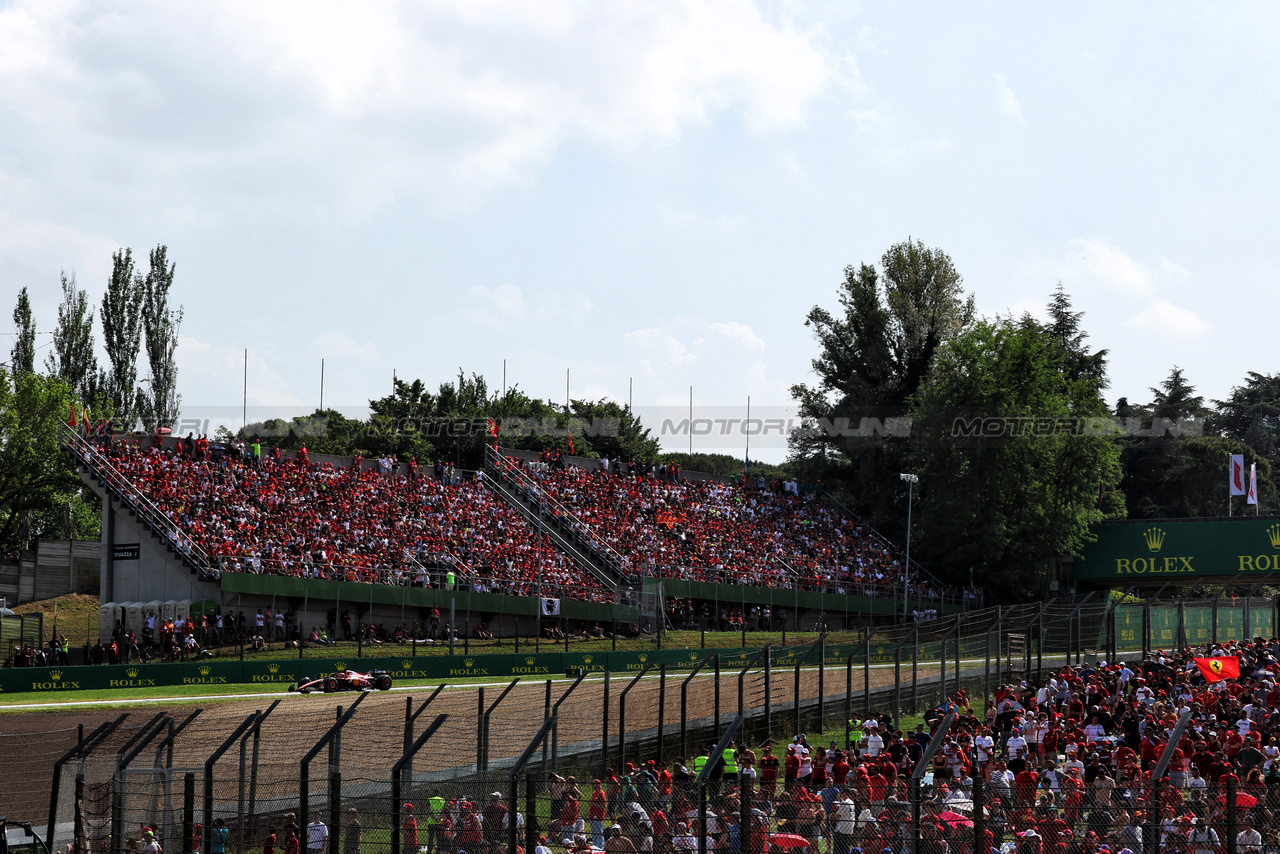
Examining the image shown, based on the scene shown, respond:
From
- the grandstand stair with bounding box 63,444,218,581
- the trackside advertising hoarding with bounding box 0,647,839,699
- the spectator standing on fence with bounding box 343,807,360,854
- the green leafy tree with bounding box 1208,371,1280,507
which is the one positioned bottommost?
the trackside advertising hoarding with bounding box 0,647,839,699

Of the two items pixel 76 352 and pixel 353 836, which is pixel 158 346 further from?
pixel 353 836

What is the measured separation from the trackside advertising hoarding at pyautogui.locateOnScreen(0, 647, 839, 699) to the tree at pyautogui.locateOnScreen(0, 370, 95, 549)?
1098 inches

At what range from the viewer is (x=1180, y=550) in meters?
60.7

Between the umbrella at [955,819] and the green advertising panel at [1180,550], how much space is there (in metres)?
52.7

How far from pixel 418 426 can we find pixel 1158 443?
4990 centimetres

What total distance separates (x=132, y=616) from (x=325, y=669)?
7.97 m

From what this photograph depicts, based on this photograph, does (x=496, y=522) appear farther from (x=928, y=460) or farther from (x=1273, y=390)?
(x=1273, y=390)

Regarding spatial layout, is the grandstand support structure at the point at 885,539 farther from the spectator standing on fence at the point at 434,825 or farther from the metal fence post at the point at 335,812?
the metal fence post at the point at 335,812

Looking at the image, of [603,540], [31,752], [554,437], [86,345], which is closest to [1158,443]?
[554,437]

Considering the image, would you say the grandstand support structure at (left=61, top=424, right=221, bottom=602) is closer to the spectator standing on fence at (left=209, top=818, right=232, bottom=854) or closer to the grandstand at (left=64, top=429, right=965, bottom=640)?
the grandstand at (left=64, top=429, right=965, bottom=640)

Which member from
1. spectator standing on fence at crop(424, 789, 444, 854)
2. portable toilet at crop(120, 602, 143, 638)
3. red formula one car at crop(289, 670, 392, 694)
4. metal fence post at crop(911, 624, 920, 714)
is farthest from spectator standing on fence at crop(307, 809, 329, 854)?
portable toilet at crop(120, 602, 143, 638)

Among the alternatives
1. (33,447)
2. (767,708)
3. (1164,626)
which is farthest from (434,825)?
(33,447)

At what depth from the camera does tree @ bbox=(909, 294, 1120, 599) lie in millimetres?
61438

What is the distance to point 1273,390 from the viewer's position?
10050cm
